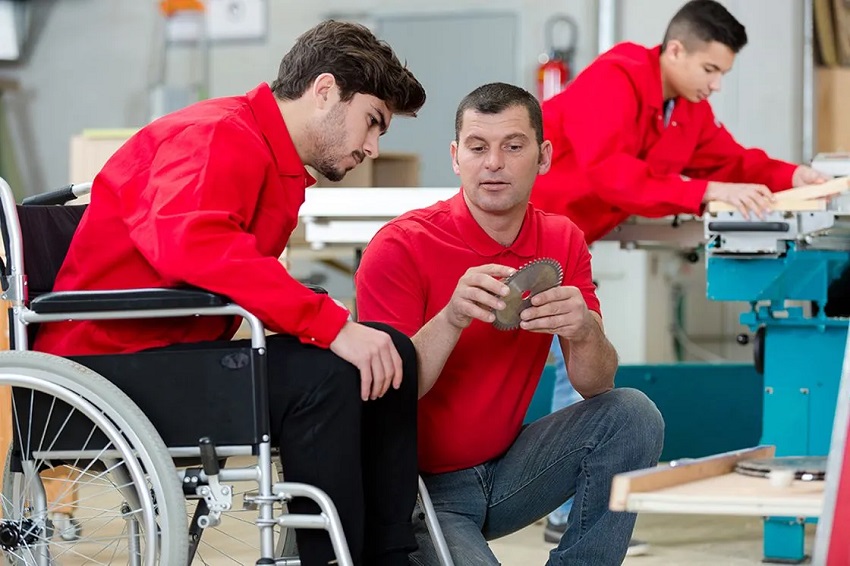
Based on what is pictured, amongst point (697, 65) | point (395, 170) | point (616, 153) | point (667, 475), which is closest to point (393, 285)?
point (667, 475)

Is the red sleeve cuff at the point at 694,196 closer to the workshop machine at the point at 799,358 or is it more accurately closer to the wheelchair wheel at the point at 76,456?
the workshop machine at the point at 799,358

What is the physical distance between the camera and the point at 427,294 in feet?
6.20

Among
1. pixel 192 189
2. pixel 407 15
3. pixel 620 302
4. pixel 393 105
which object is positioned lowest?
pixel 620 302

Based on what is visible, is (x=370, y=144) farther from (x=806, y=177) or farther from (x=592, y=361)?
(x=806, y=177)

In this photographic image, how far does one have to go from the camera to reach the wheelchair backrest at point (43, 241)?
1764 mm

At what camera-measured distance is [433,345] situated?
1729 millimetres

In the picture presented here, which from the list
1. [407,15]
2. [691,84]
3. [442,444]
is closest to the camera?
[442,444]

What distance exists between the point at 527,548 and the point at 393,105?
1534 millimetres

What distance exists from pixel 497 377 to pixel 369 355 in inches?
15.6

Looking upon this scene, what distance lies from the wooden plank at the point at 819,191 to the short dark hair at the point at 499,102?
691mm

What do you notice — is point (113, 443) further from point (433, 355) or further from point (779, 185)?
point (779, 185)

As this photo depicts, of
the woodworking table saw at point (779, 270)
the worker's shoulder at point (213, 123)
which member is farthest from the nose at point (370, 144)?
the woodworking table saw at point (779, 270)

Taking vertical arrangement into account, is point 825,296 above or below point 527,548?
above

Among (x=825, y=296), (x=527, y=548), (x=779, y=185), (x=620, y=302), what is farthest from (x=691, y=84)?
(x=620, y=302)
